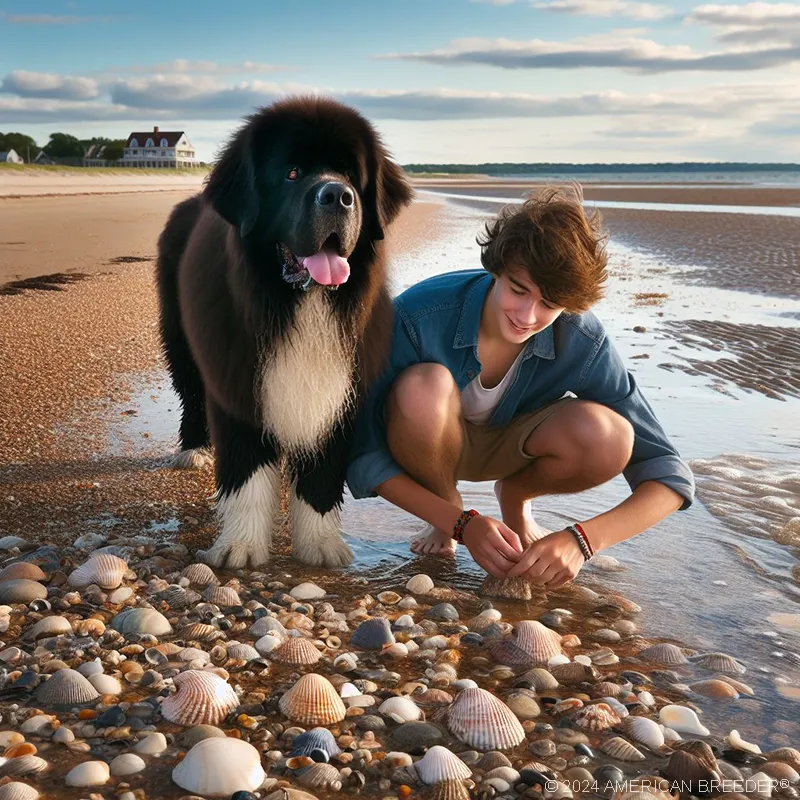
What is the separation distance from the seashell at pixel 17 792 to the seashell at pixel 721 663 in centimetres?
170

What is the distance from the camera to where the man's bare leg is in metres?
3.05

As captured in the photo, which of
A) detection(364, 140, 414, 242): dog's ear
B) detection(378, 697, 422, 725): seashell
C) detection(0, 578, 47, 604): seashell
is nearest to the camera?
detection(378, 697, 422, 725): seashell

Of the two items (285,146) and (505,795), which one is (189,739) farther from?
(285,146)

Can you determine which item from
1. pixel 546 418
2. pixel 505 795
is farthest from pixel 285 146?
pixel 505 795

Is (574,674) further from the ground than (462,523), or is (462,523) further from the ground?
(462,523)

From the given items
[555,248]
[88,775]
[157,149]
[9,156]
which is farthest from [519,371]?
[157,149]

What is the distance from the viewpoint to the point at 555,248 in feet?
9.47

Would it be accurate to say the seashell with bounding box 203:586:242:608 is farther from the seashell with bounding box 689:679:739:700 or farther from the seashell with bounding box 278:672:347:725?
the seashell with bounding box 689:679:739:700

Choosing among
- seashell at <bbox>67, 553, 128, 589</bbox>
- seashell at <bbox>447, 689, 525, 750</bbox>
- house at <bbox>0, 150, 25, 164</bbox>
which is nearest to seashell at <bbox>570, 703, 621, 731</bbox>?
seashell at <bbox>447, 689, 525, 750</bbox>

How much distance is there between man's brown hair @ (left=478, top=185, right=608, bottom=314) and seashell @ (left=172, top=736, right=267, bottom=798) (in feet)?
5.49

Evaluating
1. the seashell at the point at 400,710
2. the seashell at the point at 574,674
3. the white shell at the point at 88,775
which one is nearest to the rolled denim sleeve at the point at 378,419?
the seashell at the point at 574,674

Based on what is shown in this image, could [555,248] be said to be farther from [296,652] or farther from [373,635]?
[296,652]

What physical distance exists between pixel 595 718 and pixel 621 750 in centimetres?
13

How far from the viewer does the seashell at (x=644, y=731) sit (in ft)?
6.82
